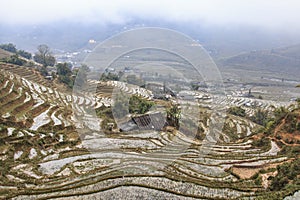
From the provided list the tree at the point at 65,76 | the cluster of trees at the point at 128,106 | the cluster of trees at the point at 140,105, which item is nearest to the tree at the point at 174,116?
the cluster of trees at the point at 128,106

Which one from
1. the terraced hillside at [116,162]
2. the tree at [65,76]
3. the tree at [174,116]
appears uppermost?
the tree at [65,76]

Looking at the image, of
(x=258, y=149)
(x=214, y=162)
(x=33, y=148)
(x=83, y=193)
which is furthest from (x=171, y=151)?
(x=33, y=148)

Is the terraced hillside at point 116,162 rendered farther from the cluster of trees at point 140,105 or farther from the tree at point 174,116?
the cluster of trees at point 140,105

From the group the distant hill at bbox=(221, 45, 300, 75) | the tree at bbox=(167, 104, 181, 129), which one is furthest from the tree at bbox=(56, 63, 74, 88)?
the distant hill at bbox=(221, 45, 300, 75)

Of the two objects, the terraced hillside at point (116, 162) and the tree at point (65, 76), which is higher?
the tree at point (65, 76)

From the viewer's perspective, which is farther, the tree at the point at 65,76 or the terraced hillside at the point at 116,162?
the tree at the point at 65,76

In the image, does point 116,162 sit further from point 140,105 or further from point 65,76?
point 65,76

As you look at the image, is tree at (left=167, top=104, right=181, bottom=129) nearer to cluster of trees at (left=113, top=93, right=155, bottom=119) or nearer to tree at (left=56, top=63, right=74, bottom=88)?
cluster of trees at (left=113, top=93, right=155, bottom=119)
